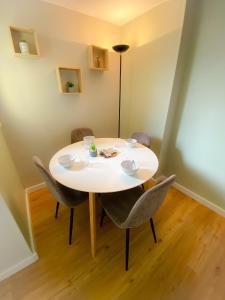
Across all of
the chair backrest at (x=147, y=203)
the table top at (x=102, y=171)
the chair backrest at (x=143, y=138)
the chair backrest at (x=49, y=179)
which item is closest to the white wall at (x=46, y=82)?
the table top at (x=102, y=171)

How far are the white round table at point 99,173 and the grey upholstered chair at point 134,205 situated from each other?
6.3 inches

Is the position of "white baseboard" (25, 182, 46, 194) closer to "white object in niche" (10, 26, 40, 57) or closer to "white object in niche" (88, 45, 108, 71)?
"white object in niche" (10, 26, 40, 57)

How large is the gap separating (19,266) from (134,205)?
3.84ft

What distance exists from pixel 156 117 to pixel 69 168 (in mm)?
1501

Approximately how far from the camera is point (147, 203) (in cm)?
99

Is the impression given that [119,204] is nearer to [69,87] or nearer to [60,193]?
[60,193]

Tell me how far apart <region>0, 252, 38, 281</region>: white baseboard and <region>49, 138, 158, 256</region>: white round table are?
0.54m

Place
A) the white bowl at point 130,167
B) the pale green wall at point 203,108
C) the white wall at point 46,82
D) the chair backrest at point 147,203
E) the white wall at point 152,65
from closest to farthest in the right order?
the chair backrest at point 147,203, the white bowl at point 130,167, the pale green wall at point 203,108, the white wall at point 46,82, the white wall at point 152,65

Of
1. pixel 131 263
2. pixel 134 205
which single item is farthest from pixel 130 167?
pixel 131 263

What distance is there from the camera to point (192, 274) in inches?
48.8

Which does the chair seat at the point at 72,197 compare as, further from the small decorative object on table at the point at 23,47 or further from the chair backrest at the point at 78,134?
the small decorative object on table at the point at 23,47

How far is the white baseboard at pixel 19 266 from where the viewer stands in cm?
121

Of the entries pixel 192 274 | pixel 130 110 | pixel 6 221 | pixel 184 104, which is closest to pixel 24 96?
pixel 6 221

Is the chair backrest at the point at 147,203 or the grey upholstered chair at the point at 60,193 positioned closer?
the chair backrest at the point at 147,203
